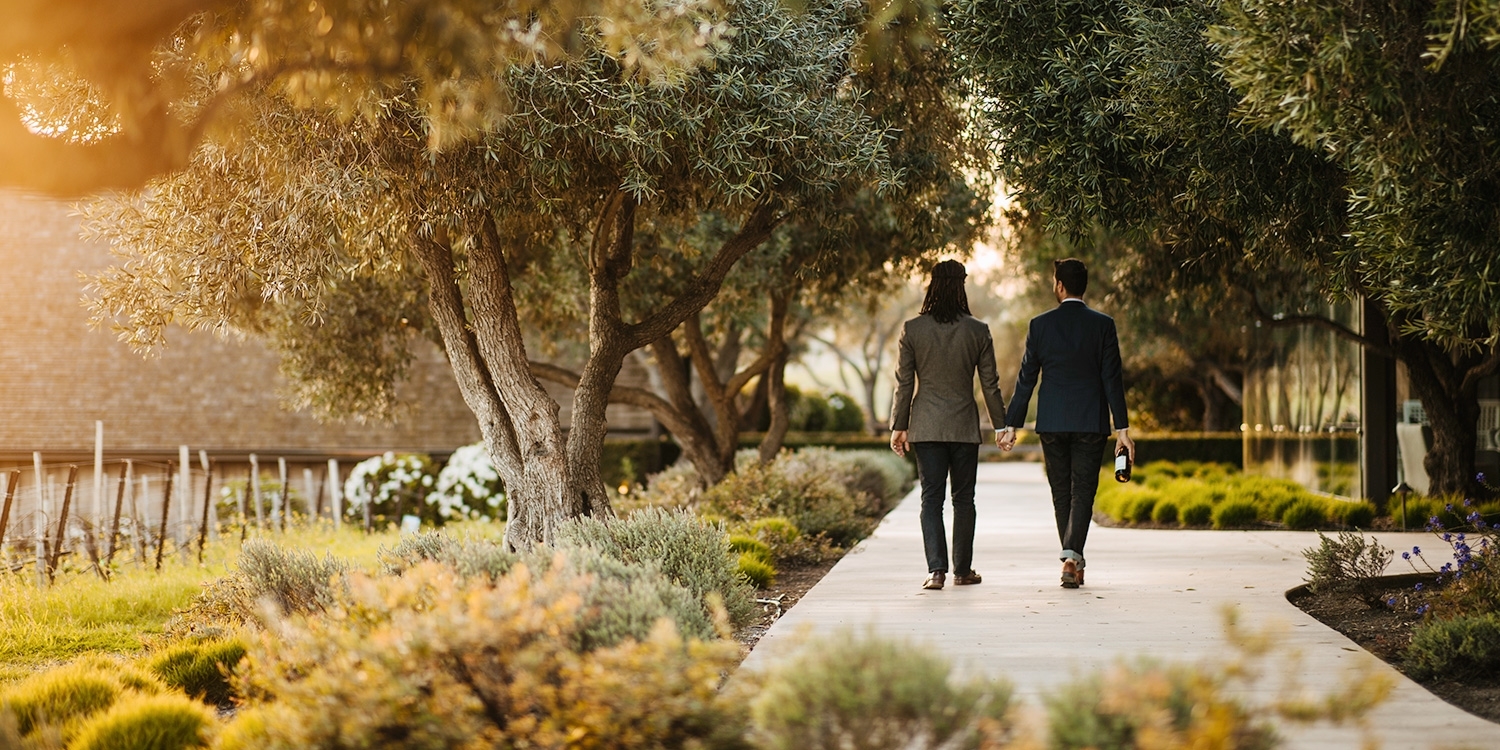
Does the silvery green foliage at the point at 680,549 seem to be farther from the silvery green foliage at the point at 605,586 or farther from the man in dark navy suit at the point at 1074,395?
the man in dark navy suit at the point at 1074,395

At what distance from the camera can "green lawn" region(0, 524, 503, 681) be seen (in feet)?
25.0

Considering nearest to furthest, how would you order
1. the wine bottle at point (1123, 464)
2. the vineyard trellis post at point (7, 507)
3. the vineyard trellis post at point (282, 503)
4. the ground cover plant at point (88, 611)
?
the wine bottle at point (1123, 464) < the ground cover plant at point (88, 611) < the vineyard trellis post at point (7, 507) < the vineyard trellis post at point (282, 503)

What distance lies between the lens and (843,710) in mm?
3283

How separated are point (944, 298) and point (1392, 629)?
2.93m

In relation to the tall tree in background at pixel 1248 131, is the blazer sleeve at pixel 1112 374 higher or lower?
→ lower

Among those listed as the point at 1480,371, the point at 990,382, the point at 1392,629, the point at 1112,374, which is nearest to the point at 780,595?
the point at 990,382

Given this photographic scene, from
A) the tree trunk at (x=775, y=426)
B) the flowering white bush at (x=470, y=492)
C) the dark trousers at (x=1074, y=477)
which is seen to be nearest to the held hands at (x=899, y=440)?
the dark trousers at (x=1074, y=477)

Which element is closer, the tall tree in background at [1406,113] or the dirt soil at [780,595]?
the tall tree in background at [1406,113]

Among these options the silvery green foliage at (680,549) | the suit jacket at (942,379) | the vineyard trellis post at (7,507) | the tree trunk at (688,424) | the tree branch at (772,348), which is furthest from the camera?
the tree branch at (772,348)

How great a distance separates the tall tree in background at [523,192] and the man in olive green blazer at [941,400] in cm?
125

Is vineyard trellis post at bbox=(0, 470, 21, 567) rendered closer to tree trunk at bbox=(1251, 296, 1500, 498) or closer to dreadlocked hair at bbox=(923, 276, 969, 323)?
dreadlocked hair at bbox=(923, 276, 969, 323)

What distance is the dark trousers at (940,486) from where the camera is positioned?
24.8 feet

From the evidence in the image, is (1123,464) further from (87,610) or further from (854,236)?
(87,610)

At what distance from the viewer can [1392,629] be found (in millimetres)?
6441
